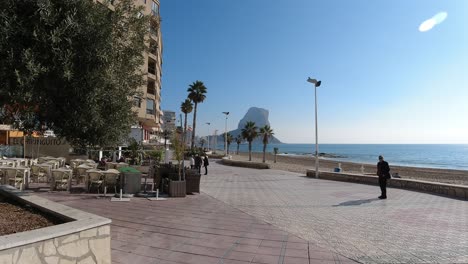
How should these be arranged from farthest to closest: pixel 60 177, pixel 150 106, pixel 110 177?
pixel 150 106, pixel 60 177, pixel 110 177

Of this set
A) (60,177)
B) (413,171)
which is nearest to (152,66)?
(60,177)

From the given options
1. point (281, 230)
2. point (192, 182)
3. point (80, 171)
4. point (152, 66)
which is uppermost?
point (152, 66)

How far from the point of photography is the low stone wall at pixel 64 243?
3.72 m

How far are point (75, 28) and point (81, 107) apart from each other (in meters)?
1.36

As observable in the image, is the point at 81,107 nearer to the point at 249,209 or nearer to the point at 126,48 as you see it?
the point at 126,48

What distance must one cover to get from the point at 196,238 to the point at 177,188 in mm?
5581

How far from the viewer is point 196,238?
6672 millimetres

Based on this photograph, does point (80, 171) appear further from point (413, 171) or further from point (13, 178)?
point (413, 171)

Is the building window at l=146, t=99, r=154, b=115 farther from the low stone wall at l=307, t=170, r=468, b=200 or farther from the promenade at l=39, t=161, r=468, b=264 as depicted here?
the promenade at l=39, t=161, r=468, b=264

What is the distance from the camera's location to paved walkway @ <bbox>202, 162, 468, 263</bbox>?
6.21m

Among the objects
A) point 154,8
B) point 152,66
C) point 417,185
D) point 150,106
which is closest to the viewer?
point 417,185

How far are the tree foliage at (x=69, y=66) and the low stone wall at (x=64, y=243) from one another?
1898 millimetres

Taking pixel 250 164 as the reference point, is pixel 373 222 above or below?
below

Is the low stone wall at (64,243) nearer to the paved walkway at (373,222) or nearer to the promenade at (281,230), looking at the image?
the promenade at (281,230)
